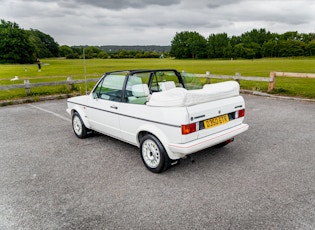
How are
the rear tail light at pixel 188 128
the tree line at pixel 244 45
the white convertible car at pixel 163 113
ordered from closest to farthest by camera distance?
the rear tail light at pixel 188 128
the white convertible car at pixel 163 113
the tree line at pixel 244 45

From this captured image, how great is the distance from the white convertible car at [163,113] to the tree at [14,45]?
77.4 metres

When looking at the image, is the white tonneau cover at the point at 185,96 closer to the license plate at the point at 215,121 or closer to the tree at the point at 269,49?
the license plate at the point at 215,121

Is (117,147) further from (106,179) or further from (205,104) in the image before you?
(205,104)

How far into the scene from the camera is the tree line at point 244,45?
97.1m

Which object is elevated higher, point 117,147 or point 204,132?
point 204,132

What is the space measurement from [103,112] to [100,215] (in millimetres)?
2436

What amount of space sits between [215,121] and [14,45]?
80.9m

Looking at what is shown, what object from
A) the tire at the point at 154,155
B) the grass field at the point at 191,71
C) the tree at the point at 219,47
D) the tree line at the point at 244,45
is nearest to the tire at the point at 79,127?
the tire at the point at 154,155

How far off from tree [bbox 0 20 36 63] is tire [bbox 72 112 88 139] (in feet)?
249

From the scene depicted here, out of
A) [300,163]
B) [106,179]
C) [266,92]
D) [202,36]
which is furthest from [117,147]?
[202,36]

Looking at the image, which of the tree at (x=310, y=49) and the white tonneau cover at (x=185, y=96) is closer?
the white tonneau cover at (x=185, y=96)

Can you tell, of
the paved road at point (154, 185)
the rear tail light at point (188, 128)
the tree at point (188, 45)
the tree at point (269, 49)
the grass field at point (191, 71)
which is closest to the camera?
the paved road at point (154, 185)

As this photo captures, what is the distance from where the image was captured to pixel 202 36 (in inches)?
4365

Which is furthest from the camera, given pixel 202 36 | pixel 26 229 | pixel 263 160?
pixel 202 36
